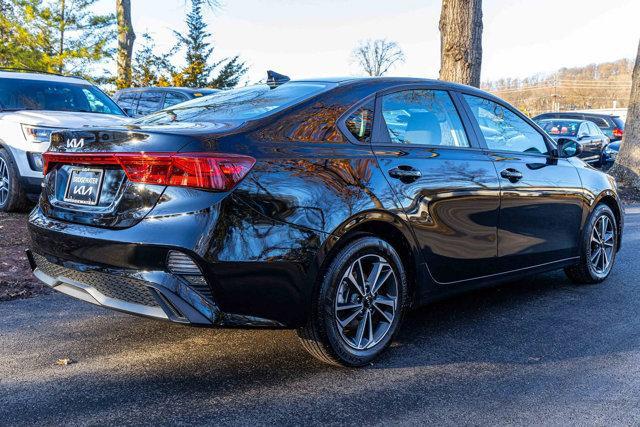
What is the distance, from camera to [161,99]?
14.4 metres

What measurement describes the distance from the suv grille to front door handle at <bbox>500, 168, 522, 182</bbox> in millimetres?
2600

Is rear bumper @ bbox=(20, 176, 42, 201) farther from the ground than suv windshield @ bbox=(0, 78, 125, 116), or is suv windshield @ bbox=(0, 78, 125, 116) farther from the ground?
suv windshield @ bbox=(0, 78, 125, 116)

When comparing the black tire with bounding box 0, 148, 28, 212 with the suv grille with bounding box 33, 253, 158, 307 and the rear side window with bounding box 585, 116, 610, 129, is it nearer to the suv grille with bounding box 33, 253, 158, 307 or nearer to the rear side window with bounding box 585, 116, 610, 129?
the suv grille with bounding box 33, 253, 158, 307

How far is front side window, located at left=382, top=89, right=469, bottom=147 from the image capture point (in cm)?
396

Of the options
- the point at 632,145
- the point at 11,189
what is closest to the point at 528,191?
the point at 11,189

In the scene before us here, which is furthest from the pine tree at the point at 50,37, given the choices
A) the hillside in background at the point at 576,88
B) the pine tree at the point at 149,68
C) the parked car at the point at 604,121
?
the hillside in background at the point at 576,88

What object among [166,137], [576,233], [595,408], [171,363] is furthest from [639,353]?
[166,137]

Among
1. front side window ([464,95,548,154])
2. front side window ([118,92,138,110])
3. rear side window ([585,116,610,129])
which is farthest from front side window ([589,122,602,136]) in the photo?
front side window ([464,95,548,154])

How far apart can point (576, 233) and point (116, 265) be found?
3.81 metres

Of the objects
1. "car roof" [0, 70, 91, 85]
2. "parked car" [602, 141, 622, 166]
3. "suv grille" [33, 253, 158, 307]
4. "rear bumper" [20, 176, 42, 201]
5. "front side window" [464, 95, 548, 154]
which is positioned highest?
"car roof" [0, 70, 91, 85]

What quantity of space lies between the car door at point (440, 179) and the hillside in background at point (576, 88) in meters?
62.7

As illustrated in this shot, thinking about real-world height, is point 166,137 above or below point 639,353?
above

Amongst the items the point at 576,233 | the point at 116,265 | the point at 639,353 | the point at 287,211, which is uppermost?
the point at 287,211

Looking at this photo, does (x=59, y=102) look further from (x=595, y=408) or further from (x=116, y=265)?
(x=595, y=408)
